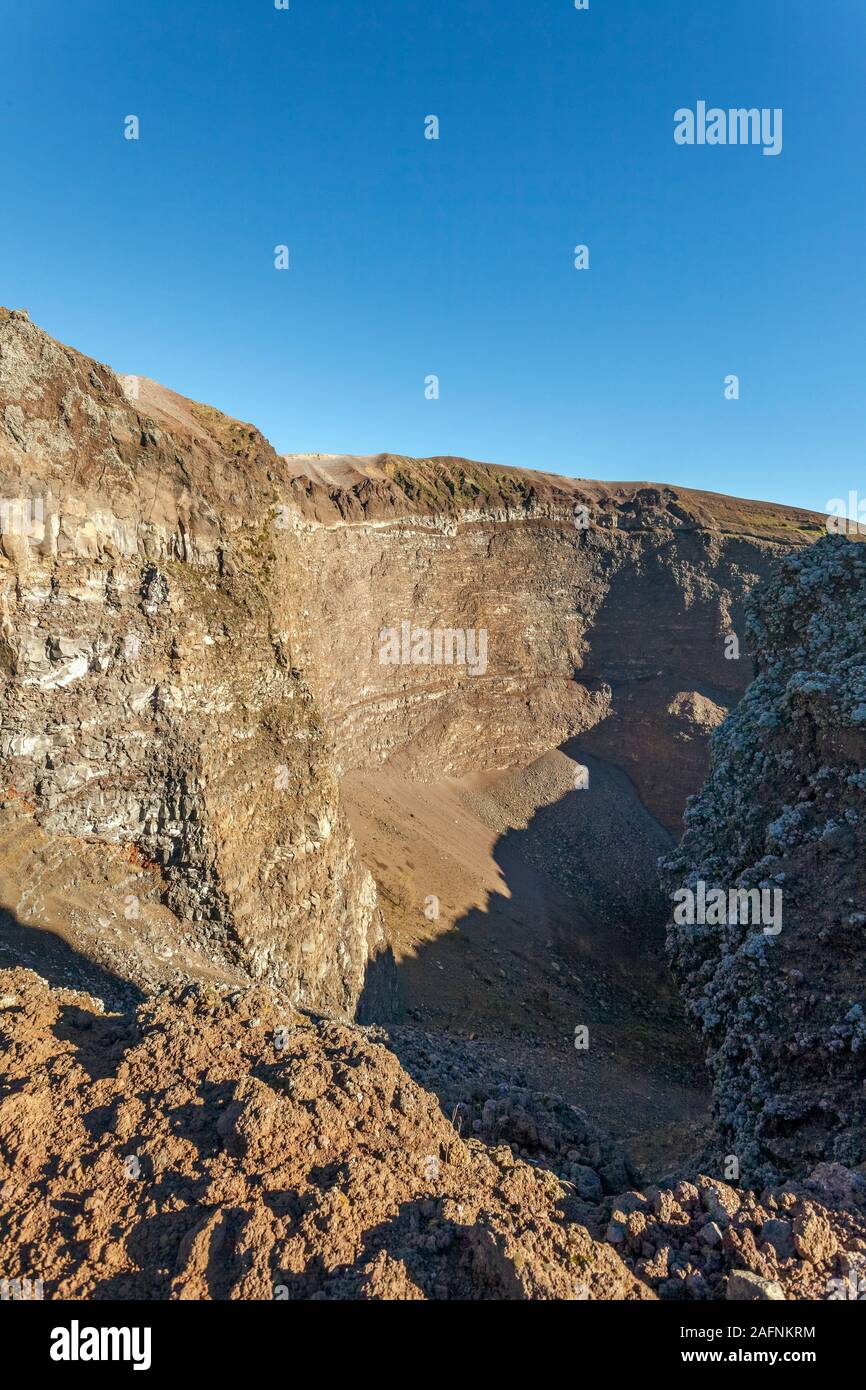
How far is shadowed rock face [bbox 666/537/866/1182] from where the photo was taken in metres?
8.50

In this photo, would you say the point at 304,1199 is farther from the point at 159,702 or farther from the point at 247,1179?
the point at 159,702

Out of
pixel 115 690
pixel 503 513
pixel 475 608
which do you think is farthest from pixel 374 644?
pixel 115 690

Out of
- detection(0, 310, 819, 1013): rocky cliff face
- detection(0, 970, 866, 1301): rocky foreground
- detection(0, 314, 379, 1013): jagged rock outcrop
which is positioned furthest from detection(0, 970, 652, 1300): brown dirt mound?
detection(0, 314, 379, 1013): jagged rock outcrop

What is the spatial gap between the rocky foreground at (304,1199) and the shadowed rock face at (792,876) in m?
2.72

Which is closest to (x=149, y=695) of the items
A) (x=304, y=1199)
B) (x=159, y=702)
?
(x=159, y=702)

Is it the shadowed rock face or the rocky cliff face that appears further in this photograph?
the rocky cliff face

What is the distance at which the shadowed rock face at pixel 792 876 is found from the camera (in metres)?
8.50

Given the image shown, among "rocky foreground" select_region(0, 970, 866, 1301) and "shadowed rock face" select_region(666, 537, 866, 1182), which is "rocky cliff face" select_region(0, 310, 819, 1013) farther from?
"shadowed rock face" select_region(666, 537, 866, 1182)

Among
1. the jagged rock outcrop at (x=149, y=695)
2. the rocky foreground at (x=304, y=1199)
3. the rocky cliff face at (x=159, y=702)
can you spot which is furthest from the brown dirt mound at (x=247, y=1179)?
the jagged rock outcrop at (x=149, y=695)

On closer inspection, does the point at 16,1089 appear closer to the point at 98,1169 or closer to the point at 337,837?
the point at 98,1169

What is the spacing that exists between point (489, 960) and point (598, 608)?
24831mm

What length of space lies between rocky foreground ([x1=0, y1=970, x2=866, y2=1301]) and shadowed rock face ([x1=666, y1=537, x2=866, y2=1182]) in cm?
272

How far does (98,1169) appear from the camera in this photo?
4.91 m

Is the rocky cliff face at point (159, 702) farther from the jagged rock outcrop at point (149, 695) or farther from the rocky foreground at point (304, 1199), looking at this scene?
the rocky foreground at point (304, 1199)
